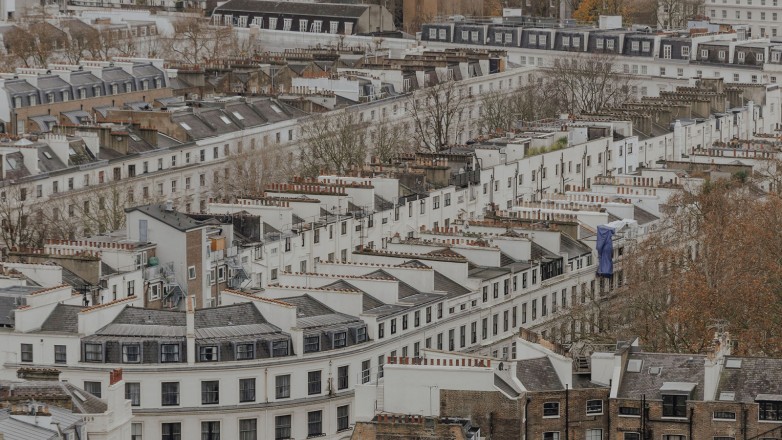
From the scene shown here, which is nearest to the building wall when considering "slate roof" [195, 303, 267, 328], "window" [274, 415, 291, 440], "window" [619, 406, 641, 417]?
"slate roof" [195, 303, 267, 328]

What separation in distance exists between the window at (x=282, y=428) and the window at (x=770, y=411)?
65.1 feet

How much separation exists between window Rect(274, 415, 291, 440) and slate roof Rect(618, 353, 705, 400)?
14414 millimetres

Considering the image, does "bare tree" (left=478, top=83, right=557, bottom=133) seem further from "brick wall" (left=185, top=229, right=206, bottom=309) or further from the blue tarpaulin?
"brick wall" (left=185, top=229, right=206, bottom=309)

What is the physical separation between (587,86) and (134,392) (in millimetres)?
100785

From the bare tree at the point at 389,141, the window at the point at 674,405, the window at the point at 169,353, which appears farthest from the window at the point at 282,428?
the bare tree at the point at 389,141

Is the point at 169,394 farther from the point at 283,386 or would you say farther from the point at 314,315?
the point at 314,315

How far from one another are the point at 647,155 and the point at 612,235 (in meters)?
37.4

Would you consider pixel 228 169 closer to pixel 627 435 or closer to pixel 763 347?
pixel 763 347

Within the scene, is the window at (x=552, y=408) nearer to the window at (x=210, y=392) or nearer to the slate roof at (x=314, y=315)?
the slate roof at (x=314, y=315)

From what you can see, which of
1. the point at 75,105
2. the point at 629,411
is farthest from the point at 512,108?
the point at 629,411

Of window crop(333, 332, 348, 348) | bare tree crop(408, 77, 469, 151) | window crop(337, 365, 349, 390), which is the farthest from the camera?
bare tree crop(408, 77, 469, 151)

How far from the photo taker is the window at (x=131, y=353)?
96.2 meters

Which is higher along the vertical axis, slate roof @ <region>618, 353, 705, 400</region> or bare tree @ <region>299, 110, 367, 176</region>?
slate roof @ <region>618, 353, 705, 400</region>

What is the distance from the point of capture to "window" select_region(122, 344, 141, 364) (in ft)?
316
